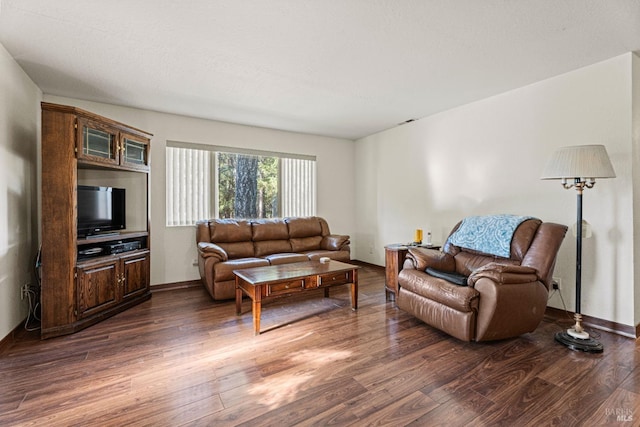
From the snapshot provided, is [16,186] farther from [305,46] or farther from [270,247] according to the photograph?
[305,46]

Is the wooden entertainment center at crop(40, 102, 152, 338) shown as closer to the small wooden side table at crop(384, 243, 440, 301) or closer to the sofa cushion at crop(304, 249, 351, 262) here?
the sofa cushion at crop(304, 249, 351, 262)

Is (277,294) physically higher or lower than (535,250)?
lower

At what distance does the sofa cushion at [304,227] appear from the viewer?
4871mm

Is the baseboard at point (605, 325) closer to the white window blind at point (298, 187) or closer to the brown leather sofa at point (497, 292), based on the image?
the brown leather sofa at point (497, 292)

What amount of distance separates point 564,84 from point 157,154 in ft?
16.7

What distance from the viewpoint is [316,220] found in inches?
203

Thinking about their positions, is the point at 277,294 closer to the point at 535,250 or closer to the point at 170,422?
the point at 170,422

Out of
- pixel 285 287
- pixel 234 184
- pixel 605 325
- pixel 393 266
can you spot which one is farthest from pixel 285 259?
pixel 605 325

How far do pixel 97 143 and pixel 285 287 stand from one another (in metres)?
2.47

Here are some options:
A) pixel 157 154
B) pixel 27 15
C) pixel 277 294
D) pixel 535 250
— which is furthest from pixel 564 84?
pixel 157 154

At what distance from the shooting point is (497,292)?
7.47 ft

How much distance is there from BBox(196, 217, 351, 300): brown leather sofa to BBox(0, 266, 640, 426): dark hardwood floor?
0.73 metres

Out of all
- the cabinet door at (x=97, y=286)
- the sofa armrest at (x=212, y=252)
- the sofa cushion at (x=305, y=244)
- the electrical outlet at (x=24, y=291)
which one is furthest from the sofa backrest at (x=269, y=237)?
the electrical outlet at (x=24, y=291)

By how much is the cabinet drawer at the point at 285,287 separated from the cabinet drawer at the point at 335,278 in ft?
0.78
